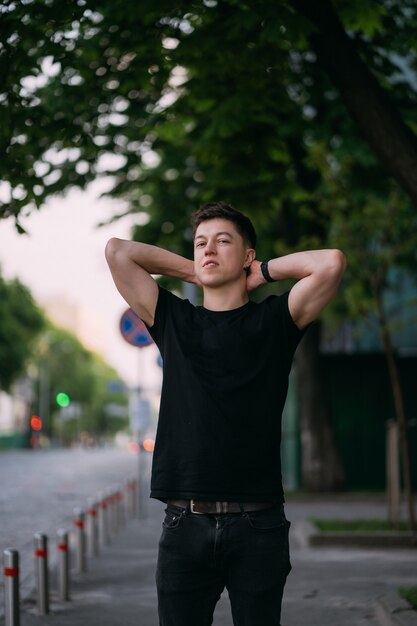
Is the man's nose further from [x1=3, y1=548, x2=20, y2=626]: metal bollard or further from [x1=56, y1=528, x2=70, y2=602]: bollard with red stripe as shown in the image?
[x1=56, y1=528, x2=70, y2=602]: bollard with red stripe

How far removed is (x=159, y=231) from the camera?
20.8m

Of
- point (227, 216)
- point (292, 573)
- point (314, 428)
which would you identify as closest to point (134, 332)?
point (314, 428)

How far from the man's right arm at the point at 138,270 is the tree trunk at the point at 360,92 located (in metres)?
5.01

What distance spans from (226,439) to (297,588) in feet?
21.5

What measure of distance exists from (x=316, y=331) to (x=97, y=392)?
101m

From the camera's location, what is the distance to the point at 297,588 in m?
9.82

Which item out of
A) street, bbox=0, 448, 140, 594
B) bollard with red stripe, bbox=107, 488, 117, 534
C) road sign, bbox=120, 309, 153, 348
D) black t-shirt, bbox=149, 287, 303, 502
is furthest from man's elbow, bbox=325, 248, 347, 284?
road sign, bbox=120, 309, 153, 348

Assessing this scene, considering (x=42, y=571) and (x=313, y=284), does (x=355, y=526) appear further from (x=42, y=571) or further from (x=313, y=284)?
(x=313, y=284)

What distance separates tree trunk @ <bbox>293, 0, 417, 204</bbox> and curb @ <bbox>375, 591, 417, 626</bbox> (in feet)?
10.1

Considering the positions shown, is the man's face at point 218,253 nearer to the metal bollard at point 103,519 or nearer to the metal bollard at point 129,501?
the metal bollard at point 103,519

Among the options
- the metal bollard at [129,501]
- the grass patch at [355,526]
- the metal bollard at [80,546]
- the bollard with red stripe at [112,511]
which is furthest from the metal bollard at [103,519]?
the metal bollard at [129,501]

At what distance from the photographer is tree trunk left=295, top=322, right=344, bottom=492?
71.4 feet

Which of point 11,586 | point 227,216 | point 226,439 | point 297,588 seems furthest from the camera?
point 297,588

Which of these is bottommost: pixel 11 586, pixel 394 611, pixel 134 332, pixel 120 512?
pixel 394 611
